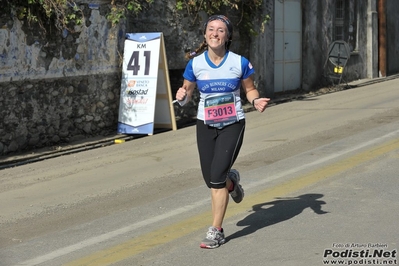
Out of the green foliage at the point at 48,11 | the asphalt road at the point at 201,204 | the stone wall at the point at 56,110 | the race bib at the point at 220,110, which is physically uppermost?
the green foliage at the point at 48,11

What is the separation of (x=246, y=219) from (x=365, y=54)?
1847 cm

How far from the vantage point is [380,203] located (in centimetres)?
788

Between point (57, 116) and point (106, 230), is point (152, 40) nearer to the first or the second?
point (57, 116)

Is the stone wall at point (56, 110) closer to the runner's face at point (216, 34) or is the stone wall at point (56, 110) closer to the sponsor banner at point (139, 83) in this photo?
the sponsor banner at point (139, 83)

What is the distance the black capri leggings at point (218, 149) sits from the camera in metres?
6.67

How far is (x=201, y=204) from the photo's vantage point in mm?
8234

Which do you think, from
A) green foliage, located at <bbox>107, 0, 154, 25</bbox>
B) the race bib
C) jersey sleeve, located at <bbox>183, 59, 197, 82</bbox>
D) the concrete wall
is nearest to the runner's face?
jersey sleeve, located at <bbox>183, 59, 197, 82</bbox>

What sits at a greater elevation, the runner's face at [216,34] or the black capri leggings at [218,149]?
the runner's face at [216,34]

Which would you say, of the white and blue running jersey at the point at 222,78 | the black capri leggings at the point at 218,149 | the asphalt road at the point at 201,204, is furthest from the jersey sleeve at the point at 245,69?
the asphalt road at the point at 201,204

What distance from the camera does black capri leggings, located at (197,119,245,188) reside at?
21.9ft

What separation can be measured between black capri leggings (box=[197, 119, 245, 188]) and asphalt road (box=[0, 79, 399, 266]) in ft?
1.81

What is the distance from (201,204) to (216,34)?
2155 millimetres

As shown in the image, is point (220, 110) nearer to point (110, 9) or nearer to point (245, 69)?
point (245, 69)

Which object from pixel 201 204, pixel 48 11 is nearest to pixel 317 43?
pixel 48 11
